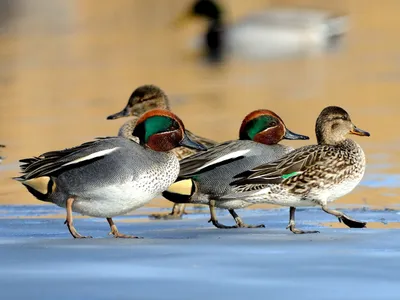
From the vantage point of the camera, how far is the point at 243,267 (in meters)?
4.70

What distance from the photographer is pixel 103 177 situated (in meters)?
5.92

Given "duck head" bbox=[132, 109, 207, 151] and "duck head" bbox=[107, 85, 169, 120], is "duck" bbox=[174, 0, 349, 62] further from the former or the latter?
"duck head" bbox=[132, 109, 207, 151]

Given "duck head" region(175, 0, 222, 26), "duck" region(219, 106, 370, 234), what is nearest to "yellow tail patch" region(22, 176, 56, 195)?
"duck" region(219, 106, 370, 234)

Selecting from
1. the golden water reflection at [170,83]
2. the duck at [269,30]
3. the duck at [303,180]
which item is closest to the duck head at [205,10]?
the duck at [269,30]

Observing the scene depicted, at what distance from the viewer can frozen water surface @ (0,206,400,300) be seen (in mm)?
4199

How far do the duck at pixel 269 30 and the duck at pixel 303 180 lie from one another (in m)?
18.9

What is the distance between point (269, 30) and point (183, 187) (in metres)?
19.7

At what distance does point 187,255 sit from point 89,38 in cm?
2095

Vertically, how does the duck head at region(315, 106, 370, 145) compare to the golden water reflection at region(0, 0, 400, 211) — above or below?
above

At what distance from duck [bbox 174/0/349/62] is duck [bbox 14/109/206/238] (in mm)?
19267

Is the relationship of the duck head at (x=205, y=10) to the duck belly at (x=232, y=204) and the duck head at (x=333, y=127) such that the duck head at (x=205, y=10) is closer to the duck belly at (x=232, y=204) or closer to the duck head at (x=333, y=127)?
the duck head at (x=333, y=127)

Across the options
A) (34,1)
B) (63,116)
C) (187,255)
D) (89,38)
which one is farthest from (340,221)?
(34,1)

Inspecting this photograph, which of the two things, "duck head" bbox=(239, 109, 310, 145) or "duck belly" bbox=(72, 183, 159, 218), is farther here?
"duck head" bbox=(239, 109, 310, 145)

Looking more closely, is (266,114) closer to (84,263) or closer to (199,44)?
(84,263)
